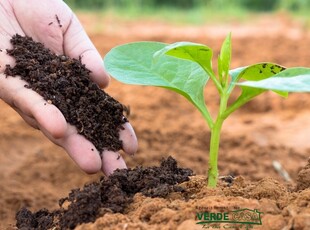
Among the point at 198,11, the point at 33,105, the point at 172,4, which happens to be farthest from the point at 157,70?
the point at 172,4

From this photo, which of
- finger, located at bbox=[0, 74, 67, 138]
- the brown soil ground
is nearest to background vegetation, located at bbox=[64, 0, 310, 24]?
the brown soil ground

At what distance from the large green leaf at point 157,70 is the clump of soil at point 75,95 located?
0.55ft

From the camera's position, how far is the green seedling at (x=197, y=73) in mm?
1501

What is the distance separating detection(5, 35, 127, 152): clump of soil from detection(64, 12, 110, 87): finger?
0.26ft

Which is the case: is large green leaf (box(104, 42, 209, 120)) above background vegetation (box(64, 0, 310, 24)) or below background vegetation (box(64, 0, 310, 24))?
below

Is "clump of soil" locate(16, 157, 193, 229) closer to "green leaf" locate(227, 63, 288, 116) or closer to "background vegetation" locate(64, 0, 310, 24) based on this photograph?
"green leaf" locate(227, 63, 288, 116)

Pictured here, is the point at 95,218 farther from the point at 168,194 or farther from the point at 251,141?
the point at 251,141

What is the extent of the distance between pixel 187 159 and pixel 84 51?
0.93 meters

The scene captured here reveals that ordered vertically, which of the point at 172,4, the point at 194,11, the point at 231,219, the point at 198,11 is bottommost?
the point at 231,219

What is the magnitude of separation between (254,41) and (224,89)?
4.93 meters

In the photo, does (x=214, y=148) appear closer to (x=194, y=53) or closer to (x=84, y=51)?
(x=194, y=53)

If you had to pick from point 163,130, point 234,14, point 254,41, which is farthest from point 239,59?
point 234,14

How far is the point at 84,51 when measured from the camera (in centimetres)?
199

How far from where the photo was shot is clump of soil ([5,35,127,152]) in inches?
67.4
